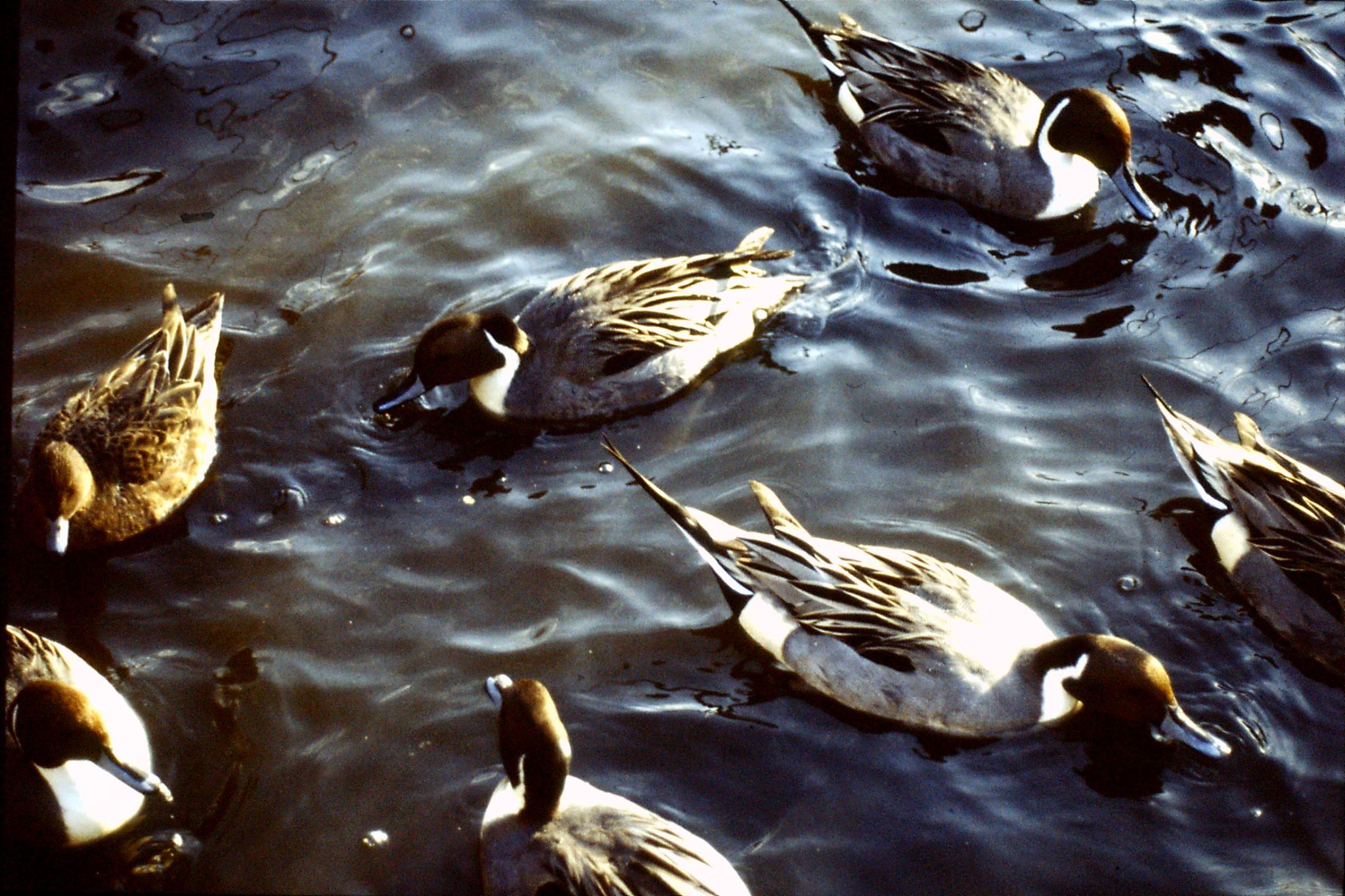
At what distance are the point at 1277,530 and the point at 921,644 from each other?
6.29 feet

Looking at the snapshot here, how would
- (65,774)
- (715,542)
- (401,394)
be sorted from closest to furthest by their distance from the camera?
(65,774)
(715,542)
(401,394)

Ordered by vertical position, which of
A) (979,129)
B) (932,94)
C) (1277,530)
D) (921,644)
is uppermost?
(932,94)

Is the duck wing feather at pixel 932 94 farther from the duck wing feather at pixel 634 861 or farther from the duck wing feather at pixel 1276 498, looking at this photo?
the duck wing feather at pixel 634 861

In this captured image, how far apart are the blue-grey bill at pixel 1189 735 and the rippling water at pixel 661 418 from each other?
0.14 meters

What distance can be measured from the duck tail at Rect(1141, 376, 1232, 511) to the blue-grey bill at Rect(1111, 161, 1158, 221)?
6.98 ft

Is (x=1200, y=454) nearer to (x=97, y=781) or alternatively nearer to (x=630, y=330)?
(x=630, y=330)

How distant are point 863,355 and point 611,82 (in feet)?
10.7

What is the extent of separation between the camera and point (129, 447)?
5.97 meters

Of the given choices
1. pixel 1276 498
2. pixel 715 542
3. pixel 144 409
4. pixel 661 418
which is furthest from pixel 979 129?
pixel 144 409

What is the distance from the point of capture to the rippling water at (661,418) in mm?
4898

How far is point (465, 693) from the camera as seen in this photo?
207 inches

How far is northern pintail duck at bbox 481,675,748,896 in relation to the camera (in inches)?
170

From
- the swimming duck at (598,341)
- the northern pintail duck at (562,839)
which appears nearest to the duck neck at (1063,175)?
the swimming duck at (598,341)

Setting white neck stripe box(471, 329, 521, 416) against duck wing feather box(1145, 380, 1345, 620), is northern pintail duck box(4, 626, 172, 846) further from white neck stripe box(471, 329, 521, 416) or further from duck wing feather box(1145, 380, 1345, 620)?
duck wing feather box(1145, 380, 1345, 620)
